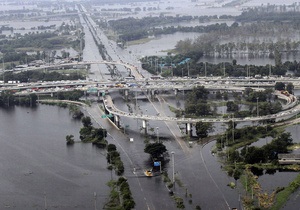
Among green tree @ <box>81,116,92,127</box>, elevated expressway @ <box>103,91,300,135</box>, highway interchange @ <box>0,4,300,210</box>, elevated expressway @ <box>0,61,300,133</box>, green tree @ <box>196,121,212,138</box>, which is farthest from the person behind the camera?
elevated expressway @ <box>0,61,300,133</box>

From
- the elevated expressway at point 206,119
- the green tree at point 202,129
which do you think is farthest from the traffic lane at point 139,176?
the green tree at point 202,129

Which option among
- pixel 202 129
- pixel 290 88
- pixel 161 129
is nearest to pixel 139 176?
pixel 202 129

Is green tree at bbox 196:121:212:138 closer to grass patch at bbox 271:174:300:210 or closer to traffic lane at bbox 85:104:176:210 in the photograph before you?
traffic lane at bbox 85:104:176:210

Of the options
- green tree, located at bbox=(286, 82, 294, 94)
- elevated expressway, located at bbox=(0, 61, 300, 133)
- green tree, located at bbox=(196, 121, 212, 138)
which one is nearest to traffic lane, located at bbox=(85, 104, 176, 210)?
green tree, located at bbox=(196, 121, 212, 138)

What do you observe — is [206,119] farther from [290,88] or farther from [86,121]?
[290,88]

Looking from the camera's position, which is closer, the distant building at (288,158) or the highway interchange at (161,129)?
the highway interchange at (161,129)

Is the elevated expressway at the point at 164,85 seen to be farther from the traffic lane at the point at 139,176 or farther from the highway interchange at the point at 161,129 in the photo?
the traffic lane at the point at 139,176

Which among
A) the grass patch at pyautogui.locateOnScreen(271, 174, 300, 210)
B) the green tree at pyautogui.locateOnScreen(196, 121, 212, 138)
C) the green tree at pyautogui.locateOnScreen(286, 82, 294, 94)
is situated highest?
the green tree at pyautogui.locateOnScreen(286, 82, 294, 94)

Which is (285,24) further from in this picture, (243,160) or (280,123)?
(243,160)

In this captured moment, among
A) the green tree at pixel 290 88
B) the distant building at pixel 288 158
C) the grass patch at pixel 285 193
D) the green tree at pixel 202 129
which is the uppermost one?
the green tree at pixel 290 88
